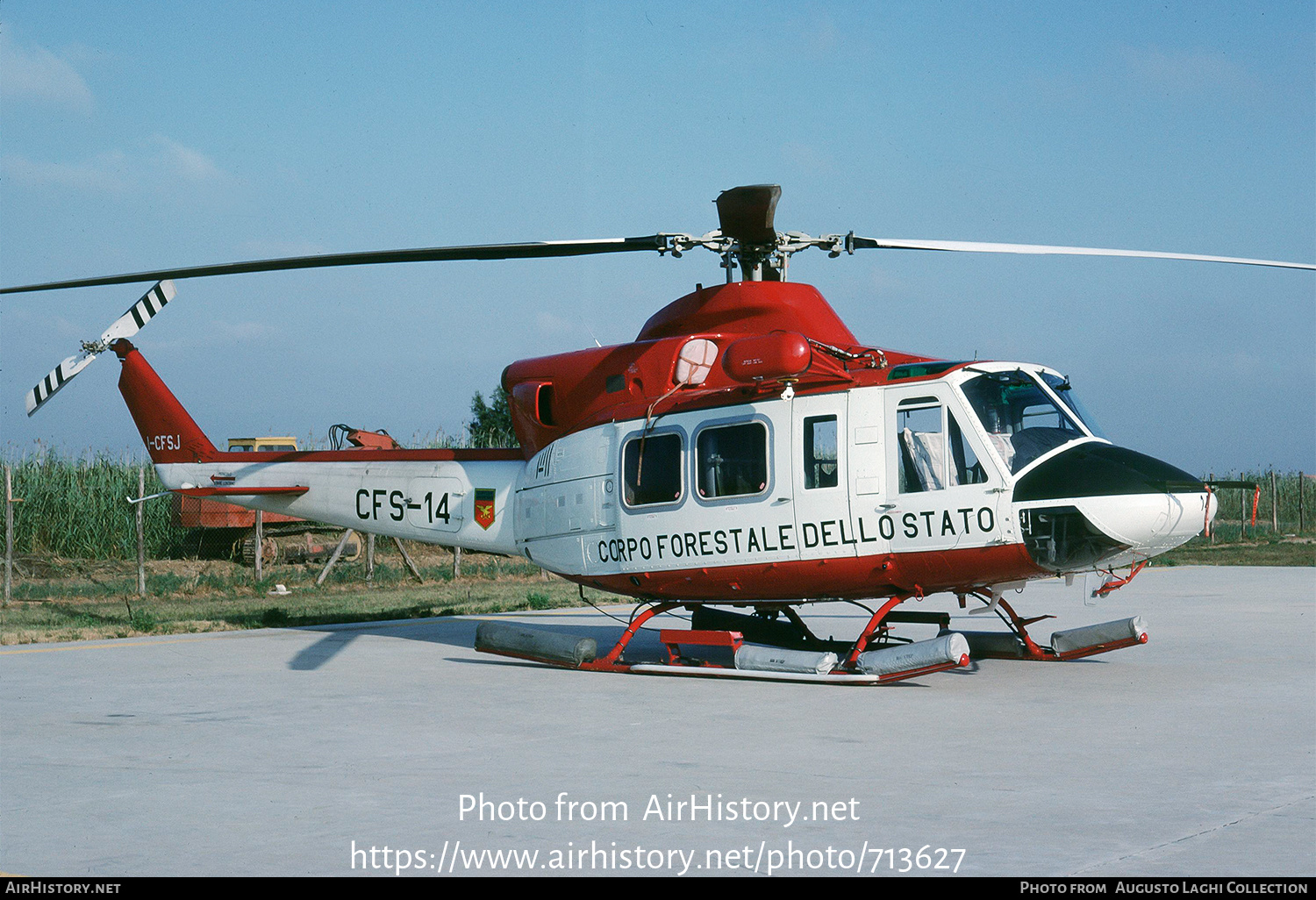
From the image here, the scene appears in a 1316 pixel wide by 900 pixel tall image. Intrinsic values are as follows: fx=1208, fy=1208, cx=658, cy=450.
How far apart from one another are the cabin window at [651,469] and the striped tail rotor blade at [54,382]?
7.48m

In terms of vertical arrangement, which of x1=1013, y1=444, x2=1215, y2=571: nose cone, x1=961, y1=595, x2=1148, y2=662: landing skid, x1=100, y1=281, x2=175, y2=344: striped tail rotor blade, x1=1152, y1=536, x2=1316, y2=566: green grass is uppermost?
x1=100, y1=281, x2=175, y2=344: striped tail rotor blade

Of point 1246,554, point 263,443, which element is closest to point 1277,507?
point 1246,554

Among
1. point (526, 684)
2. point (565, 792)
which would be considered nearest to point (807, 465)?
point (526, 684)

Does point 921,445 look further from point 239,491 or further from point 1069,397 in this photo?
point 239,491

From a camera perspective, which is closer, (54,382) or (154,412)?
(54,382)

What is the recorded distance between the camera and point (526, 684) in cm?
1063

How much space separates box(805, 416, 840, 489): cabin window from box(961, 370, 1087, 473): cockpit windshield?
1.21m

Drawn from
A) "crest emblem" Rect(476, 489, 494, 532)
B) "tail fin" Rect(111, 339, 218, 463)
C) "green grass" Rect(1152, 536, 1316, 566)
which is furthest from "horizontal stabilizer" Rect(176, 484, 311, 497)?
"green grass" Rect(1152, 536, 1316, 566)

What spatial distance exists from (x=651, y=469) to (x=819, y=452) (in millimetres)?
1728

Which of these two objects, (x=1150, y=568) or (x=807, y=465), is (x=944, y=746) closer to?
(x=807, y=465)

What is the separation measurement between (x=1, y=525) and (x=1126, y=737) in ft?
75.9

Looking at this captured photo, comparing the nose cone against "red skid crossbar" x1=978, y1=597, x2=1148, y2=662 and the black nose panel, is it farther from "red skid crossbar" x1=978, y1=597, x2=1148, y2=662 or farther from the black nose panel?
"red skid crossbar" x1=978, y1=597, x2=1148, y2=662

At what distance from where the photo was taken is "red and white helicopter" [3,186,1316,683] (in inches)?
385

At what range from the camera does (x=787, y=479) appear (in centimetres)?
1062
